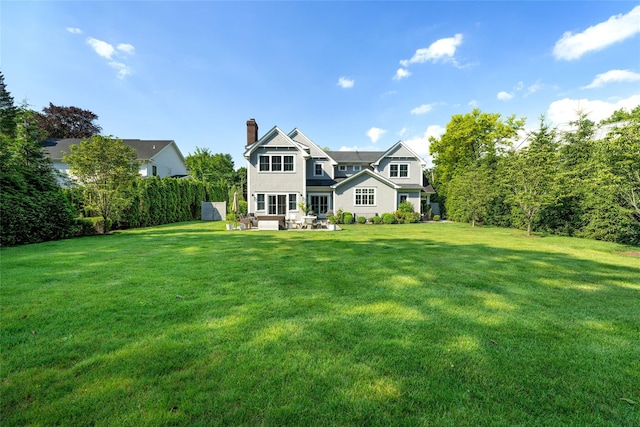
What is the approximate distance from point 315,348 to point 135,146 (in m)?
35.8

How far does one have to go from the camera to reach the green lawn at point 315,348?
6.21ft

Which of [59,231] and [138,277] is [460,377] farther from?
[59,231]

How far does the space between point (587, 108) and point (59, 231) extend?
25829mm

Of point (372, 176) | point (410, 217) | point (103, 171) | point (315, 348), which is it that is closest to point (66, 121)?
point (103, 171)

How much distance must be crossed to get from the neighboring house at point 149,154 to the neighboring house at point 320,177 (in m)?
13.6

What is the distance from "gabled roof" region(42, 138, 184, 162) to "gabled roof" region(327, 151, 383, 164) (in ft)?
65.0

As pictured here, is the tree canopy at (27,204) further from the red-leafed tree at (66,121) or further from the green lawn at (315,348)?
the red-leafed tree at (66,121)

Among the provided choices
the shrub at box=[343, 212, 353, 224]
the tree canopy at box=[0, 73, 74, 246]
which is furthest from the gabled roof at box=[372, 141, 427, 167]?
the tree canopy at box=[0, 73, 74, 246]

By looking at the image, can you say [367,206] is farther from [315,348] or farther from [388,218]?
[315,348]

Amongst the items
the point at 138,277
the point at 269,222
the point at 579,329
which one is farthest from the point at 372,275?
the point at 269,222

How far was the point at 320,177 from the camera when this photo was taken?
2278cm

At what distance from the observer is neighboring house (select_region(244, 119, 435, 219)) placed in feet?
63.4

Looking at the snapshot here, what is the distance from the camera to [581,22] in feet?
39.3

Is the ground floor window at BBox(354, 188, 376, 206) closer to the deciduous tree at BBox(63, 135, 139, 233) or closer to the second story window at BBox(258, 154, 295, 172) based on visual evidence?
the second story window at BBox(258, 154, 295, 172)
